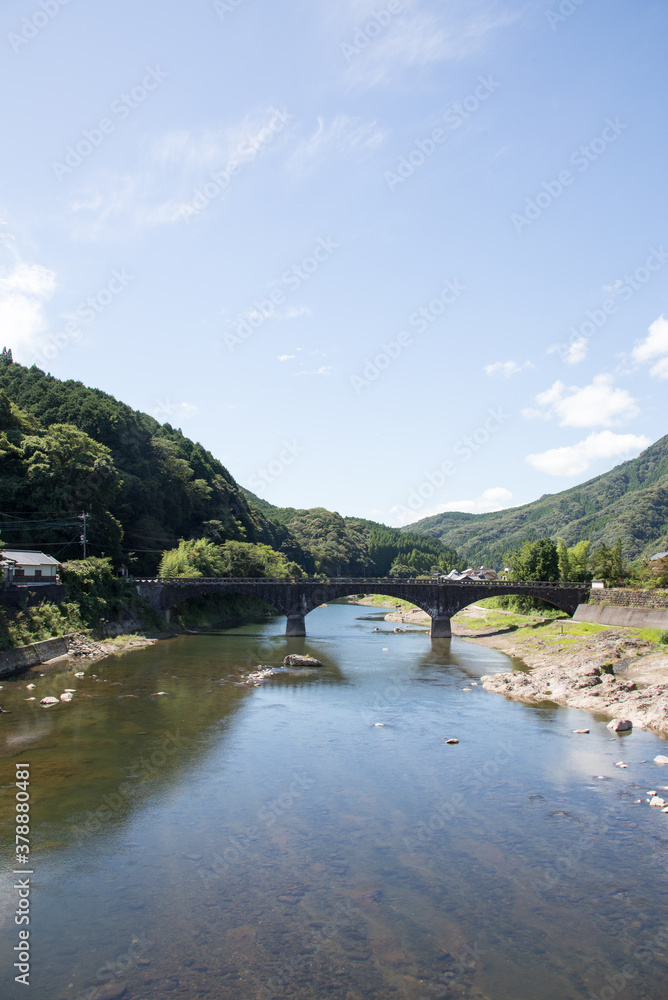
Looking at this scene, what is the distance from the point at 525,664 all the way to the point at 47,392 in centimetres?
8508

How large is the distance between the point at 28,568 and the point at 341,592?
1592 inches

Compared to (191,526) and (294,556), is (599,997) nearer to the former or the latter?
(191,526)

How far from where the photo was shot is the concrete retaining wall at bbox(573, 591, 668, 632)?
59219 millimetres

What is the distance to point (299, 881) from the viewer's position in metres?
18.4

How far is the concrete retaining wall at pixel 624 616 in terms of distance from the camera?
194 feet

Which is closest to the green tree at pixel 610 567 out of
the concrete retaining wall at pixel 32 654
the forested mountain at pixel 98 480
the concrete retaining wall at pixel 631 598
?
the concrete retaining wall at pixel 631 598

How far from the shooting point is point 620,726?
35562mm

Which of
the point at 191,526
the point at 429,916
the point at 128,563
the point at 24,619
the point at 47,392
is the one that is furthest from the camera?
the point at 191,526

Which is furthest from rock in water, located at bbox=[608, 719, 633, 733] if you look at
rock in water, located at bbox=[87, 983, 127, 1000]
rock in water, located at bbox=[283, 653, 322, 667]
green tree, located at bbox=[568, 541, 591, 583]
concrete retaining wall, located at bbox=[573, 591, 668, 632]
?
green tree, located at bbox=[568, 541, 591, 583]

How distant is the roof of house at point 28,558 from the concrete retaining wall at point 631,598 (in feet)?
203

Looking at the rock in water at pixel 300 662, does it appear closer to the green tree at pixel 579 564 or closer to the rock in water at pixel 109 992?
the rock in water at pixel 109 992

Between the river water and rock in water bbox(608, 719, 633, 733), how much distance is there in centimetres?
63

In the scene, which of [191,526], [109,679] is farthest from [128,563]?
[109,679]

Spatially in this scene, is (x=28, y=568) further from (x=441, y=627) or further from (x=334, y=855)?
(x=441, y=627)
